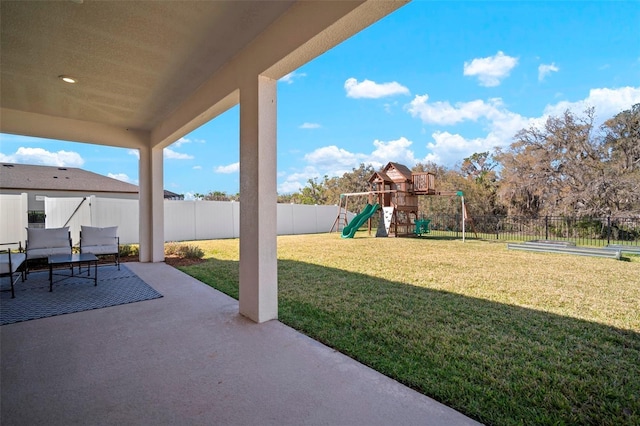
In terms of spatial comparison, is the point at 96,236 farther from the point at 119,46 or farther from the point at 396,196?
the point at 396,196

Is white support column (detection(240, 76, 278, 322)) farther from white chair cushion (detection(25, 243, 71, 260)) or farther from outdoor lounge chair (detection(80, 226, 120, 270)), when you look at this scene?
white chair cushion (detection(25, 243, 71, 260))

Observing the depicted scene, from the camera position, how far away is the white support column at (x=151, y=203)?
6508 millimetres

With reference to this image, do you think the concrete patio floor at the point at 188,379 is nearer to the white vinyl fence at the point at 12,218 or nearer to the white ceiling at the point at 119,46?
the white ceiling at the point at 119,46

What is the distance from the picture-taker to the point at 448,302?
148 inches

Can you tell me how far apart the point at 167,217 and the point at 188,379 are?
10.5 m

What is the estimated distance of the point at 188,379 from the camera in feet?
6.75

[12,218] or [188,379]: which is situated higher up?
[12,218]

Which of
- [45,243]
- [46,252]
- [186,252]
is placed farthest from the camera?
[186,252]

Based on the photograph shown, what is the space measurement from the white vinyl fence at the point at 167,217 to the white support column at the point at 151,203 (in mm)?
3620

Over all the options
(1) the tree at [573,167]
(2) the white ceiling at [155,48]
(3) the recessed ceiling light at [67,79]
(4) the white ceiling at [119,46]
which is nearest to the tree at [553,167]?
(1) the tree at [573,167]

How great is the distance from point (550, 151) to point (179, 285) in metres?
18.1

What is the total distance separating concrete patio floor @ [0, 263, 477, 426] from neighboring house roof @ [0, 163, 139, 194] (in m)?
16.1

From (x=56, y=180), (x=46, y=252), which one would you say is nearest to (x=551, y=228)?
(x=46, y=252)

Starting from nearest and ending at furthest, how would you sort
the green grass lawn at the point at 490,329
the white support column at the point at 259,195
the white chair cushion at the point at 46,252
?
the green grass lawn at the point at 490,329 < the white support column at the point at 259,195 < the white chair cushion at the point at 46,252
